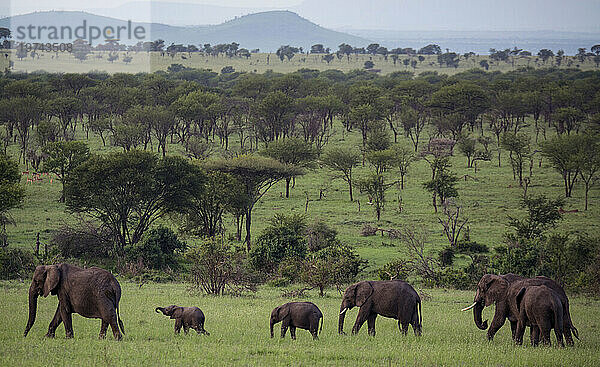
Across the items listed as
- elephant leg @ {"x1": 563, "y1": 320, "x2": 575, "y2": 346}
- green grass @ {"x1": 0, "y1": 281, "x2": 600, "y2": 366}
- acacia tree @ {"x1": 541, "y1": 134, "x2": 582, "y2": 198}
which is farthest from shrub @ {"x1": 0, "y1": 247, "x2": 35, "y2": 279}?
acacia tree @ {"x1": 541, "y1": 134, "x2": 582, "y2": 198}

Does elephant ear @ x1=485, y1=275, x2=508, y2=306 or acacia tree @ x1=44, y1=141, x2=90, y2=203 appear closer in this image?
elephant ear @ x1=485, y1=275, x2=508, y2=306

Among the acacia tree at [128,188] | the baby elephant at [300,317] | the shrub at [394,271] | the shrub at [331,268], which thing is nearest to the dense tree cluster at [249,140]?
the acacia tree at [128,188]

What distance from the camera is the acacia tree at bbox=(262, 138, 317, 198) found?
4731cm

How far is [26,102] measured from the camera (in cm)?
6181

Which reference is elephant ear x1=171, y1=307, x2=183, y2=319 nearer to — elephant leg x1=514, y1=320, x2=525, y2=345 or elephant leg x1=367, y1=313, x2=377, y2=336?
elephant leg x1=367, y1=313, x2=377, y2=336

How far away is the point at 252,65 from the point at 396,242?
441 feet

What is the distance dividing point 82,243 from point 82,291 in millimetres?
19638

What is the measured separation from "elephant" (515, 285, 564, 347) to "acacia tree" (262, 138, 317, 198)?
3491cm

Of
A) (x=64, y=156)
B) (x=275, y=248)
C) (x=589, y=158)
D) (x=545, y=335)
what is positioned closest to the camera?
(x=545, y=335)

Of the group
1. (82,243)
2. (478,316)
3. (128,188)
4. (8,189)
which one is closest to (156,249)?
(82,243)

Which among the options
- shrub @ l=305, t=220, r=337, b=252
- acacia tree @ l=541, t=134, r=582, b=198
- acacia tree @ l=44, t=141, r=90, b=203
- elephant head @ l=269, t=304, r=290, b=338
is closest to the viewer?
elephant head @ l=269, t=304, r=290, b=338

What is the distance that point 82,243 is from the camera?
30141 millimetres

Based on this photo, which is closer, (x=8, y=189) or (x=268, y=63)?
(x=8, y=189)

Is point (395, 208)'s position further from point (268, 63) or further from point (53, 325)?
point (268, 63)
